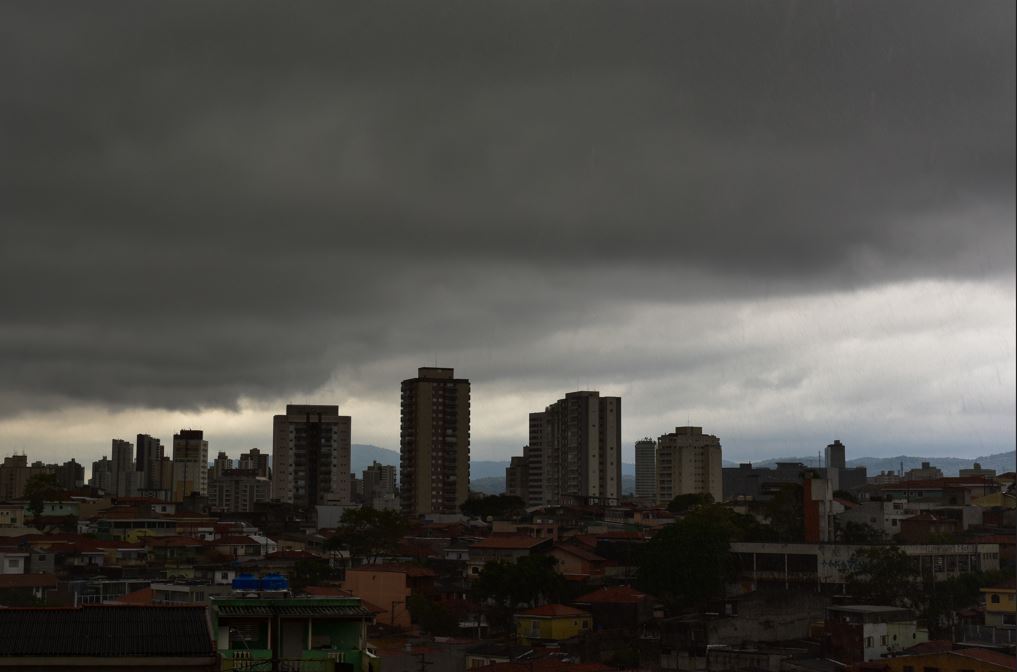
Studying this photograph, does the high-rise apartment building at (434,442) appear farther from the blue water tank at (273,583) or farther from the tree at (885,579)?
the blue water tank at (273,583)

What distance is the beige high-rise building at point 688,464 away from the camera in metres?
122

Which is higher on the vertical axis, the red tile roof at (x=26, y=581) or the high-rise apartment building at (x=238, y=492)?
the high-rise apartment building at (x=238, y=492)

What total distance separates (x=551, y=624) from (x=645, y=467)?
448ft

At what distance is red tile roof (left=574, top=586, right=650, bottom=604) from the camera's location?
4125cm

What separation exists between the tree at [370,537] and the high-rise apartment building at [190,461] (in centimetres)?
8827

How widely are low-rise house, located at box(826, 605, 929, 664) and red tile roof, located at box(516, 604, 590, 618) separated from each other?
7827 mm

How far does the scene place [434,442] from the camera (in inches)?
4919

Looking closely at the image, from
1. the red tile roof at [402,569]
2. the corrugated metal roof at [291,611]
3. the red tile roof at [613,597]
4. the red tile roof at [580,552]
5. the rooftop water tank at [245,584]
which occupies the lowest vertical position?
the red tile roof at [613,597]

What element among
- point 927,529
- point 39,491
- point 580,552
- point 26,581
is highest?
point 39,491

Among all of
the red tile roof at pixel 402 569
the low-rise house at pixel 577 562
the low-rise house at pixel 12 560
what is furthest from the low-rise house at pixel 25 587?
the low-rise house at pixel 577 562

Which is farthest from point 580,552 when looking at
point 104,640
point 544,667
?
point 104,640

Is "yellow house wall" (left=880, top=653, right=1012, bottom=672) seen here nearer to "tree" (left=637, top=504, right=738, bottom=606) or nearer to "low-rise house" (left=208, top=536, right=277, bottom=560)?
"tree" (left=637, top=504, right=738, bottom=606)

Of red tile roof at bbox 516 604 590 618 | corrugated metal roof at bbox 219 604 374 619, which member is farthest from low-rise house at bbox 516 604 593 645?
corrugated metal roof at bbox 219 604 374 619

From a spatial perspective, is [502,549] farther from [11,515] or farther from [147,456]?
[147,456]
